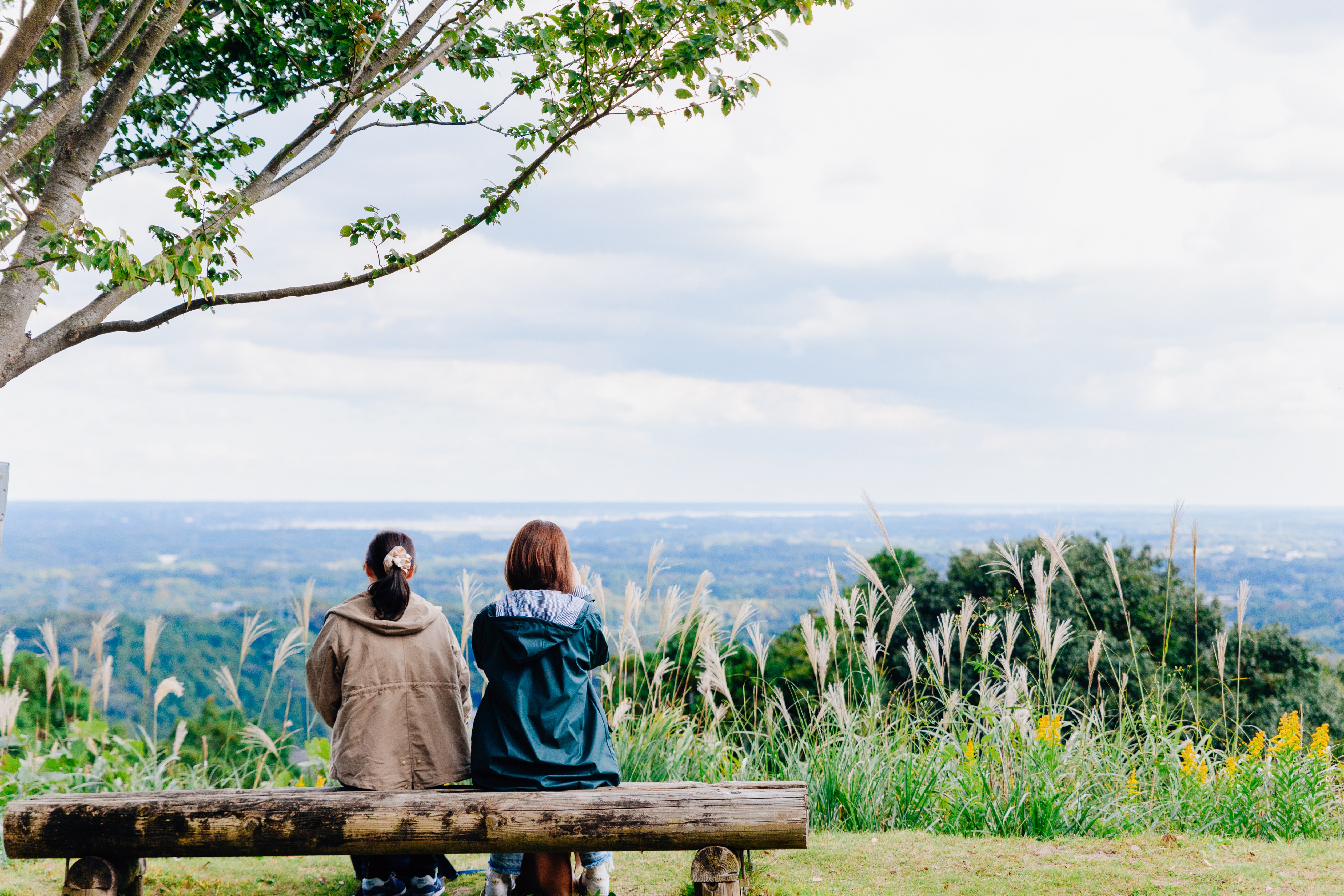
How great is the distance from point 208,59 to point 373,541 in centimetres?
299

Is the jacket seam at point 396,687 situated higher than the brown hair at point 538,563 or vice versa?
the brown hair at point 538,563

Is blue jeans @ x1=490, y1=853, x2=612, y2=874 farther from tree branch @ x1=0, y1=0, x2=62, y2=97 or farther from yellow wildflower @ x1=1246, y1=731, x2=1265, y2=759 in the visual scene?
yellow wildflower @ x1=1246, y1=731, x2=1265, y2=759

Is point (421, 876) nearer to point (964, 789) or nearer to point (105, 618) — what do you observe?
point (964, 789)

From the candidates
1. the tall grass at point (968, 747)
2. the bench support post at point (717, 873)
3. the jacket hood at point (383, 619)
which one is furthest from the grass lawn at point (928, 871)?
the jacket hood at point (383, 619)

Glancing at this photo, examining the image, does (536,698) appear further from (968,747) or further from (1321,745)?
(1321,745)

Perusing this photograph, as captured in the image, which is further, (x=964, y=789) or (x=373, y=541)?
(x=964, y=789)

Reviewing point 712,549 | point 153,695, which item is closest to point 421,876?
point 153,695

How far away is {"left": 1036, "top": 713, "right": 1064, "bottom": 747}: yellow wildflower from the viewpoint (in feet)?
13.4

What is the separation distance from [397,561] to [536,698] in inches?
26.6

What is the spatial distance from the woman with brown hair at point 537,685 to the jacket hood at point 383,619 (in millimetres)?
201

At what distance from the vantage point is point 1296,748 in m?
4.12

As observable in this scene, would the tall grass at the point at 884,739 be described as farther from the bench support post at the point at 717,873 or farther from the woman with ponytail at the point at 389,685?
the bench support post at the point at 717,873

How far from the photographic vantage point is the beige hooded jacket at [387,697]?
2969 mm

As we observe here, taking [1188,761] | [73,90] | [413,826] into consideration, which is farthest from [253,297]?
[1188,761]
